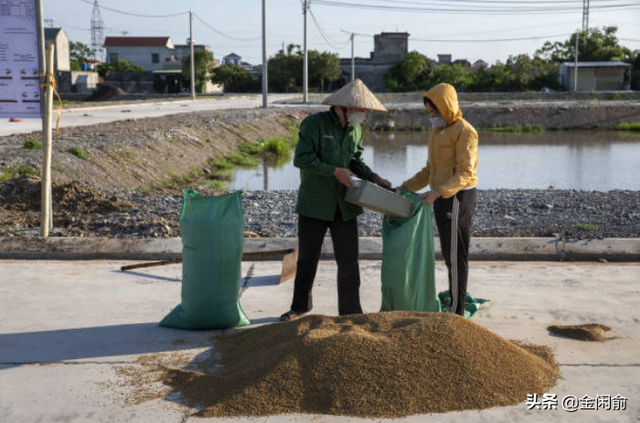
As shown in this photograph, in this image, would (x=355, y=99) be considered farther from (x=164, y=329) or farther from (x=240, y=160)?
(x=240, y=160)

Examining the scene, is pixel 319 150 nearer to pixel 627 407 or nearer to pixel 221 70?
pixel 627 407

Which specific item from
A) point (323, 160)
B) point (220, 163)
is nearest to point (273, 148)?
point (220, 163)

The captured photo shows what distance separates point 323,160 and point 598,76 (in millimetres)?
65962

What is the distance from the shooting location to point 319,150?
5152 mm

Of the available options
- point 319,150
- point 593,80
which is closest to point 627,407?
point 319,150

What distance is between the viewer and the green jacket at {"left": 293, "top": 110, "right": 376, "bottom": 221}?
5086 millimetres

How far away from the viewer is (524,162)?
77.4 feet

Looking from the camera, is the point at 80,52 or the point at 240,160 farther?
the point at 80,52

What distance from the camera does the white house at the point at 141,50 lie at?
10331 centimetres

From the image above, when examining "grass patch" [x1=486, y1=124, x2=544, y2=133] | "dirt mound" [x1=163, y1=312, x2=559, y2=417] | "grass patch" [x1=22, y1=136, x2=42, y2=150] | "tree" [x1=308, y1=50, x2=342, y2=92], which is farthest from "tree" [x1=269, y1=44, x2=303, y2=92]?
"dirt mound" [x1=163, y1=312, x2=559, y2=417]

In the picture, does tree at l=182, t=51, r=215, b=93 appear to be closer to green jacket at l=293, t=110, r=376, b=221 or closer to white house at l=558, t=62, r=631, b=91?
white house at l=558, t=62, r=631, b=91

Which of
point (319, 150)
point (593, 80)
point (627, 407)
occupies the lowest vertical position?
point (627, 407)

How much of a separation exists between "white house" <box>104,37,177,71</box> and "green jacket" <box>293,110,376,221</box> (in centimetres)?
10199

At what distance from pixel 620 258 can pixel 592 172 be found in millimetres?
14548
